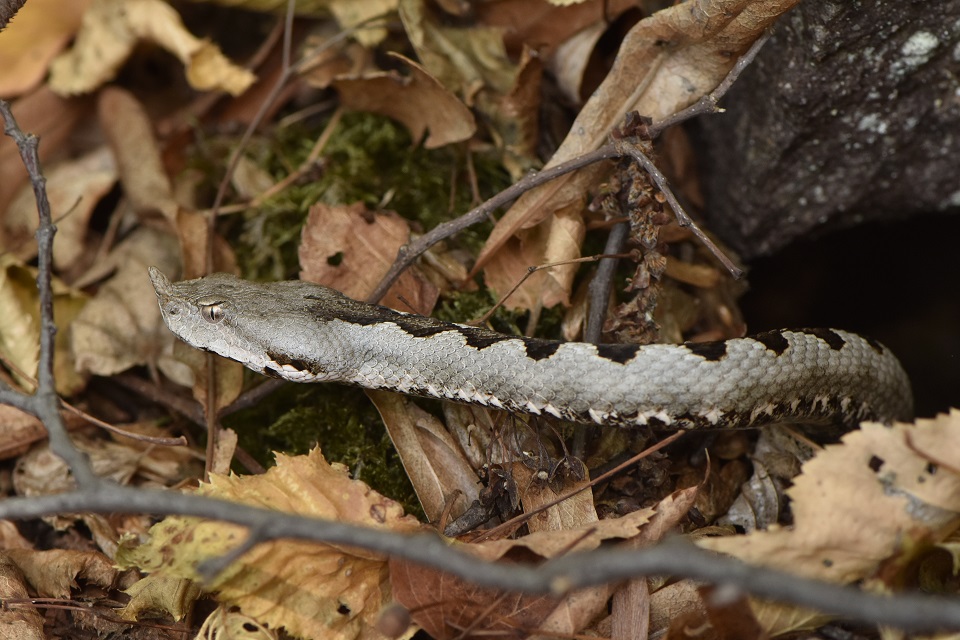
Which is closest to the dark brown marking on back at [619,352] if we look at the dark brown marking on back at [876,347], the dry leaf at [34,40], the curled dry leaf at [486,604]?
the curled dry leaf at [486,604]

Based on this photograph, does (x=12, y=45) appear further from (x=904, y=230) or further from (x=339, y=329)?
(x=904, y=230)

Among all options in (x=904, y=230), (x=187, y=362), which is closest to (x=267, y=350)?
(x=187, y=362)

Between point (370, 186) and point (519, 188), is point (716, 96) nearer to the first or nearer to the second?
point (519, 188)

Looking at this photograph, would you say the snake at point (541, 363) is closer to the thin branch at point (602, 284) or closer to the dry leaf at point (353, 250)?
the dry leaf at point (353, 250)

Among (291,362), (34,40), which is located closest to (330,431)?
(291,362)

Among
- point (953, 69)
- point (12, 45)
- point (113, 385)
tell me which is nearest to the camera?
point (953, 69)

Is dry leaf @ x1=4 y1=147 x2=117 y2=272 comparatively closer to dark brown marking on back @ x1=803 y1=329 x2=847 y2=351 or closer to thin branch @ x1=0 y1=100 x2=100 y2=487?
thin branch @ x1=0 y1=100 x2=100 y2=487
